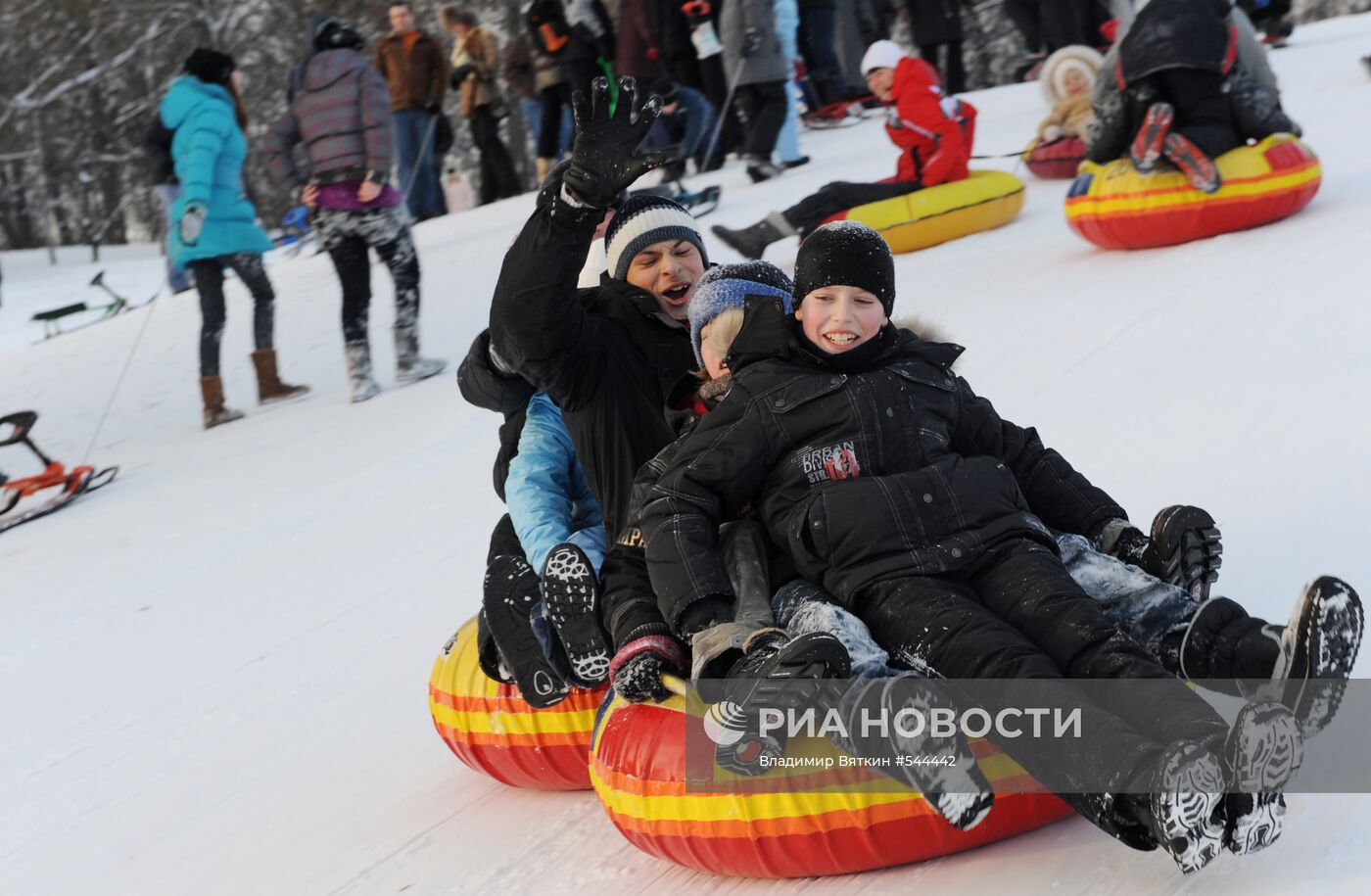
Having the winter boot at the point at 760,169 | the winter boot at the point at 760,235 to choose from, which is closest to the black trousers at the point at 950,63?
the winter boot at the point at 760,169

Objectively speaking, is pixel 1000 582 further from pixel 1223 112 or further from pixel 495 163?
pixel 495 163

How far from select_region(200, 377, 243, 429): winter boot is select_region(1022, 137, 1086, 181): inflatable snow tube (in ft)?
15.9

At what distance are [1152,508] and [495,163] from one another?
9.77 metres

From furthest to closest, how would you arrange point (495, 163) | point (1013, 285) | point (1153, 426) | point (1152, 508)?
1. point (495, 163)
2. point (1013, 285)
3. point (1153, 426)
4. point (1152, 508)

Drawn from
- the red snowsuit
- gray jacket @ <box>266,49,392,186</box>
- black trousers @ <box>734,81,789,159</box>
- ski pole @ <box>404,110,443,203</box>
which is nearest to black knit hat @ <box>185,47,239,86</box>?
gray jacket @ <box>266,49,392,186</box>

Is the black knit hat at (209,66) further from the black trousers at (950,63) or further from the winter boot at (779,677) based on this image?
the black trousers at (950,63)

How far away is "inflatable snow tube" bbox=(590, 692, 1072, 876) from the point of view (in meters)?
2.38

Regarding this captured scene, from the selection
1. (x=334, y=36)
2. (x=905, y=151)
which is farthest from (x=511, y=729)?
(x=905, y=151)

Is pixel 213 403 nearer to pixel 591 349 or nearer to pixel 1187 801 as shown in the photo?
pixel 591 349

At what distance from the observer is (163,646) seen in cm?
495

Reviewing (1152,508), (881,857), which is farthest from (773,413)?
(1152,508)

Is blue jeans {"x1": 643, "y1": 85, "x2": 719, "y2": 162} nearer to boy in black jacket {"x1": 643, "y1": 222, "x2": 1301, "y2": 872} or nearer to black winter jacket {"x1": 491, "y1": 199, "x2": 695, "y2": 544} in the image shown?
black winter jacket {"x1": 491, "y1": 199, "x2": 695, "y2": 544}

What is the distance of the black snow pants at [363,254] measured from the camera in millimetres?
7309

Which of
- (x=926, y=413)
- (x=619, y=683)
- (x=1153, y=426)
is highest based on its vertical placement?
(x=926, y=413)
